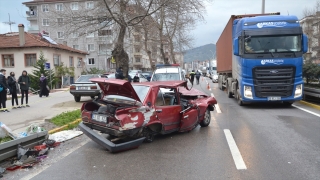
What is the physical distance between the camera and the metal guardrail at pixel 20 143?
5.23m

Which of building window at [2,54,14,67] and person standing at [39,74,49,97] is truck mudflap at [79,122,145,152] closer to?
person standing at [39,74,49,97]

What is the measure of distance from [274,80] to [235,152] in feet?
21.4

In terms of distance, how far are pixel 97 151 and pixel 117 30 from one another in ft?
33.2

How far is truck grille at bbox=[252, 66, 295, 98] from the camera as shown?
11.2m

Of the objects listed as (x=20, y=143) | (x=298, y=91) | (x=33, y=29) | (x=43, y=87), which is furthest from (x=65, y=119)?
(x=33, y=29)

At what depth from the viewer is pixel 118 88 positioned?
19.9 feet

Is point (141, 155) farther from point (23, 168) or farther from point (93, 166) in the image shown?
point (23, 168)

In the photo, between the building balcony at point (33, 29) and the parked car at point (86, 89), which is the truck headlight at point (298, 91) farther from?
the building balcony at point (33, 29)

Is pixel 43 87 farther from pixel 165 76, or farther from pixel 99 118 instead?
pixel 99 118

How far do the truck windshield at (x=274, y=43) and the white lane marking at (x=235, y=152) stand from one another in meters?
5.23

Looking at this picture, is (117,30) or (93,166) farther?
(117,30)

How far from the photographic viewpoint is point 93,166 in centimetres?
513

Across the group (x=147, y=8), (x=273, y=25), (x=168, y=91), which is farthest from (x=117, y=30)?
(x=168, y=91)

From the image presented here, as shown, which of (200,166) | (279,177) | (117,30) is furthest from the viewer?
(117,30)
